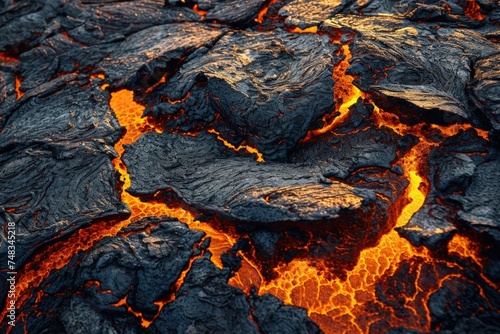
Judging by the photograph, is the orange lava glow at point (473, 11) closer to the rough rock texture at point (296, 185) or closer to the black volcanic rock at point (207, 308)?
the rough rock texture at point (296, 185)

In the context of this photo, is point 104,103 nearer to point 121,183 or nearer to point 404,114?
point 121,183

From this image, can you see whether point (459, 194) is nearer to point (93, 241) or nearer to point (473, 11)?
point (473, 11)

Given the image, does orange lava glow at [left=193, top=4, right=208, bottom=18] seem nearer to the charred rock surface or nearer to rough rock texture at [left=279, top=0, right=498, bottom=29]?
rough rock texture at [left=279, top=0, right=498, bottom=29]

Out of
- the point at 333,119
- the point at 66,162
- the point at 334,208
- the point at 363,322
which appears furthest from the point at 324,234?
the point at 66,162

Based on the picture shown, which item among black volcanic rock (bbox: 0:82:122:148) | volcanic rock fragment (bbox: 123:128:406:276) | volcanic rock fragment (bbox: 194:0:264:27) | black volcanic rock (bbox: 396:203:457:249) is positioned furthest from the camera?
volcanic rock fragment (bbox: 194:0:264:27)

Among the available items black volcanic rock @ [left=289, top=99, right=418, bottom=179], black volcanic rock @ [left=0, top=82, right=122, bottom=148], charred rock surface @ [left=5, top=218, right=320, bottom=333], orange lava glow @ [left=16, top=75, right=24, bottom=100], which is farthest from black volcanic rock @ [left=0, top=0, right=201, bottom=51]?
charred rock surface @ [left=5, top=218, right=320, bottom=333]
